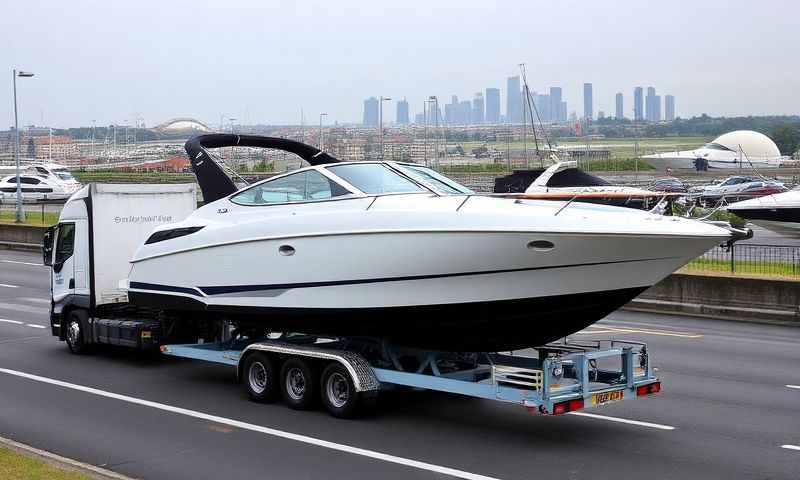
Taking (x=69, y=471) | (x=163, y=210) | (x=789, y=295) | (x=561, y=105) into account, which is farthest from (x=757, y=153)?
(x=561, y=105)

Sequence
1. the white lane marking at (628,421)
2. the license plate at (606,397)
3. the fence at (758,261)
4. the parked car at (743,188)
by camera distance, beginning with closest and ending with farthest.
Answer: the license plate at (606,397) → the white lane marking at (628,421) → the fence at (758,261) → the parked car at (743,188)

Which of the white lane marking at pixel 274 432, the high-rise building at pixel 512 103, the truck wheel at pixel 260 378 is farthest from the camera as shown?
the high-rise building at pixel 512 103

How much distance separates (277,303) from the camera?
40.1ft

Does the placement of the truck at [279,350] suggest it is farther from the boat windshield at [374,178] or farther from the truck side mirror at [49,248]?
the boat windshield at [374,178]

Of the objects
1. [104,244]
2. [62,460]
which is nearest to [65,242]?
[104,244]

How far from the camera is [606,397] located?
34.4 ft

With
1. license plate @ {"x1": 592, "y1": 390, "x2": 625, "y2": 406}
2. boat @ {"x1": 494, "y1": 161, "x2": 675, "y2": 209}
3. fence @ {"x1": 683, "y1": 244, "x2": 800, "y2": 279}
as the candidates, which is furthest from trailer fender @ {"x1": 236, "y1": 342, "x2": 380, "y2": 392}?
boat @ {"x1": 494, "y1": 161, "x2": 675, "y2": 209}

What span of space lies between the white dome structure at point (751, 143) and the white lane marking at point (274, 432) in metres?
85.2

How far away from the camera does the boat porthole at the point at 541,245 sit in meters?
10.1

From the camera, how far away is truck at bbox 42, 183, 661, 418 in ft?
34.6

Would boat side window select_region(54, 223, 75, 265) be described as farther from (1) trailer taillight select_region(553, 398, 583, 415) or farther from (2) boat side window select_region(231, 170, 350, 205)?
(1) trailer taillight select_region(553, 398, 583, 415)

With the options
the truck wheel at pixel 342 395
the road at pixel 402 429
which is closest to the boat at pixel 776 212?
the road at pixel 402 429

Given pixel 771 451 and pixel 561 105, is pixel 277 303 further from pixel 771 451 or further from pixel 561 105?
pixel 561 105

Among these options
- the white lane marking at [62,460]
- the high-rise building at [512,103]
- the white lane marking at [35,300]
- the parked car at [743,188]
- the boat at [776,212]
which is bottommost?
the white lane marking at [35,300]
